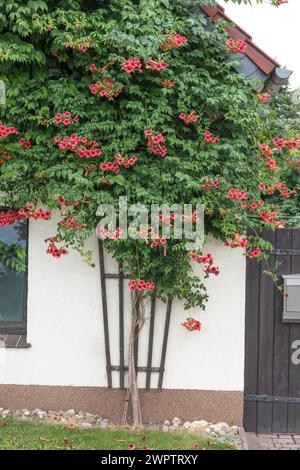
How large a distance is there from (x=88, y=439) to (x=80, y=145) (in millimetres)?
2169

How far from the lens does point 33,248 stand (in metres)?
4.73

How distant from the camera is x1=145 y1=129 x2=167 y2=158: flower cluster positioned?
4.08 metres

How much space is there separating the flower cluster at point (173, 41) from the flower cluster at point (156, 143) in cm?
64

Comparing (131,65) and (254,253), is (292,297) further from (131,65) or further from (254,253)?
(131,65)

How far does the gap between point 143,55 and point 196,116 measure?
0.61 meters

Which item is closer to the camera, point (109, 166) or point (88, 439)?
point (88, 439)

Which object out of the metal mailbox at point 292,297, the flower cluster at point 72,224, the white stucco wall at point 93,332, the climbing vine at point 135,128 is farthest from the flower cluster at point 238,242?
the flower cluster at point 72,224

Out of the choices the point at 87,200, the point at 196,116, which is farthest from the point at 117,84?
the point at 87,200

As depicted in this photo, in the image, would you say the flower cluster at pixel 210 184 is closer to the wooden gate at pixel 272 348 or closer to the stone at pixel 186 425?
the wooden gate at pixel 272 348

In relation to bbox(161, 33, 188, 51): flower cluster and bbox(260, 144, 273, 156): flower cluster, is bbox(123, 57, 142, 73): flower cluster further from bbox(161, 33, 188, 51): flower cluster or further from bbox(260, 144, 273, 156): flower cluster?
bbox(260, 144, 273, 156): flower cluster

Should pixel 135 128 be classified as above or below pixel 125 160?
above

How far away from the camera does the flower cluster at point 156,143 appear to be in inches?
161

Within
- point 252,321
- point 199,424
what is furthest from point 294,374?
point 199,424

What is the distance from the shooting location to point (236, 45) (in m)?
4.29
